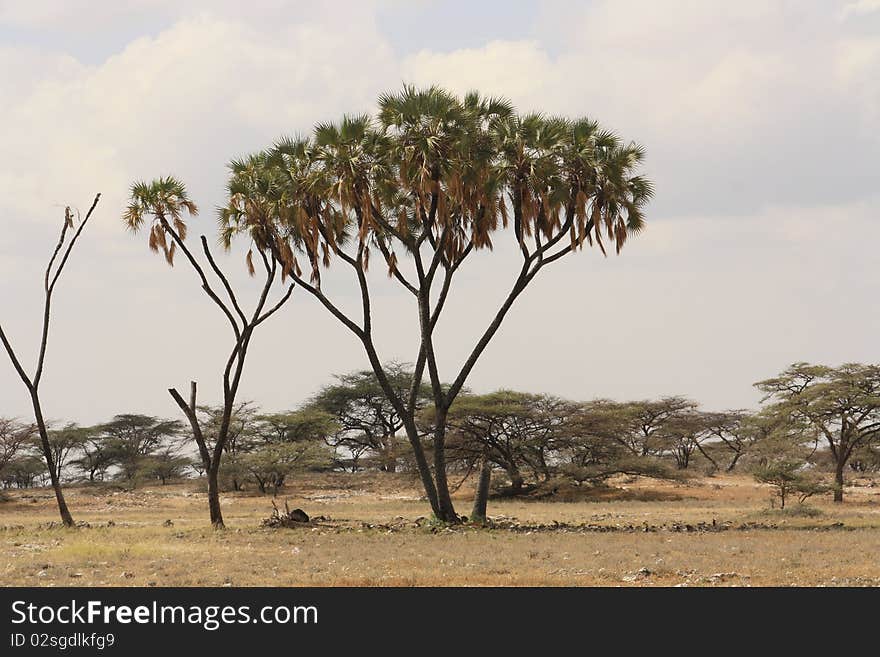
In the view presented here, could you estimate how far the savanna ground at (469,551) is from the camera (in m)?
15.6

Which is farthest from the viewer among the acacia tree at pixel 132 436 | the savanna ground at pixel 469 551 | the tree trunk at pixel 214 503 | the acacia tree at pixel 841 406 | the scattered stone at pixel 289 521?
the acacia tree at pixel 132 436

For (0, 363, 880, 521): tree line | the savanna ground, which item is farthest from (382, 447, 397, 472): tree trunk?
the savanna ground

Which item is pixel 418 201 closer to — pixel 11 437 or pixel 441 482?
pixel 441 482

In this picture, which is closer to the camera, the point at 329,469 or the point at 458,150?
the point at 458,150

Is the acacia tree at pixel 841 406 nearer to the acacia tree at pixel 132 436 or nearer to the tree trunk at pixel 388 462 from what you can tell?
the tree trunk at pixel 388 462

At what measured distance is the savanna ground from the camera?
1562 centimetres

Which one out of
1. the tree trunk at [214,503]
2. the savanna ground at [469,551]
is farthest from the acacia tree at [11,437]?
the tree trunk at [214,503]

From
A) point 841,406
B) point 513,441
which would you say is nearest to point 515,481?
point 513,441

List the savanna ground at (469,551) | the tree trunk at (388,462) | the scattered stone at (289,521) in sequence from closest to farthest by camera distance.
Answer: the savanna ground at (469,551), the scattered stone at (289,521), the tree trunk at (388,462)

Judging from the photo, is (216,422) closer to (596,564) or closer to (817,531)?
(817,531)

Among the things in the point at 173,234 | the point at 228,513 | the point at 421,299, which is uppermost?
the point at 173,234

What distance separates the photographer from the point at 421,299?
87.6 ft
